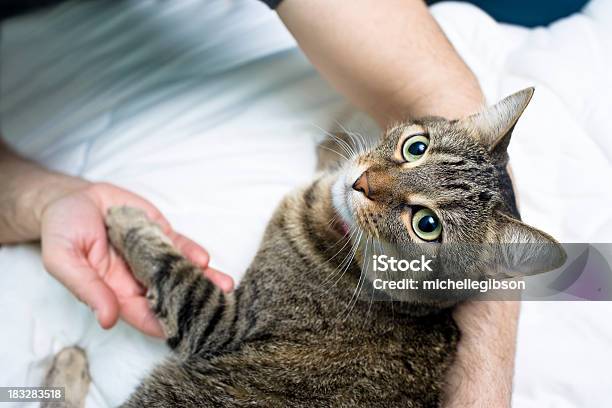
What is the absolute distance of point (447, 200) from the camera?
3.50 ft

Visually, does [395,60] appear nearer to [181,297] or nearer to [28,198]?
[181,297]

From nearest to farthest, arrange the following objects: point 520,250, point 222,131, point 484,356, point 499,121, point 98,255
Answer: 1. point 520,250
2. point 499,121
3. point 484,356
4. point 98,255
5. point 222,131

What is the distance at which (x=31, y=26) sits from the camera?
1.90 m

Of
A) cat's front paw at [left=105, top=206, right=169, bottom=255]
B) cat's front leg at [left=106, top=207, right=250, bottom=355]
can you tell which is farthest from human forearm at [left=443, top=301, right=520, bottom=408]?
cat's front paw at [left=105, top=206, right=169, bottom=255]

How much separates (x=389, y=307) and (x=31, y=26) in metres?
1.69

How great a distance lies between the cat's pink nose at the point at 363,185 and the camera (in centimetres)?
115

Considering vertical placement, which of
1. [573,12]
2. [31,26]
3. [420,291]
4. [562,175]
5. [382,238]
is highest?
[573,12]

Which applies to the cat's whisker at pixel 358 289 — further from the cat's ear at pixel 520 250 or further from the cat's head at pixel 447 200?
the cat's ear at pixel 520 250

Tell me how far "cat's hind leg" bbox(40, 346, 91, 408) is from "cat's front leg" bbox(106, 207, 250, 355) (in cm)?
26

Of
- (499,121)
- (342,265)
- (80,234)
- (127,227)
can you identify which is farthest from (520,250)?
(80,234)

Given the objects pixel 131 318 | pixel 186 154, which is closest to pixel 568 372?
pixel 131 318

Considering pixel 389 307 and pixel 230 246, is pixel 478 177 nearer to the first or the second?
pixel 389 307

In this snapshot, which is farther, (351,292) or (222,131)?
(222,131)

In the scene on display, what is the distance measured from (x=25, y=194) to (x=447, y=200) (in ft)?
3.83
